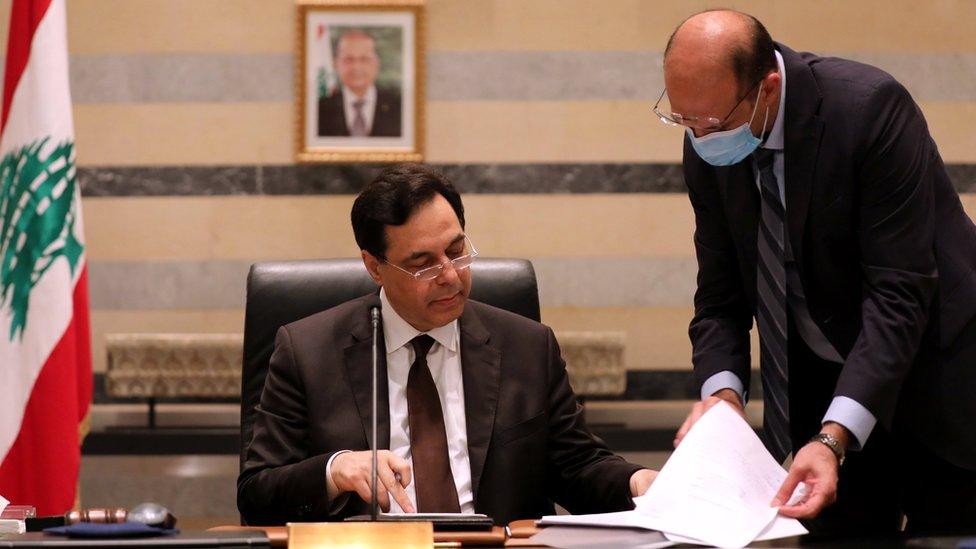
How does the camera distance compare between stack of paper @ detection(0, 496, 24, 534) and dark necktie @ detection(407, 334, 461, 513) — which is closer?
stack of paper @ detection(0, 496, 24, 534)

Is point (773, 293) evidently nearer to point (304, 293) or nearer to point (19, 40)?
point (304, 293)

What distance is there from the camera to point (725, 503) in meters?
2.10

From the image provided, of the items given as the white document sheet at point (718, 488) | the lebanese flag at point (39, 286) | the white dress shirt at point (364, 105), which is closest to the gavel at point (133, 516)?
the white document sheet at point (718, 488)

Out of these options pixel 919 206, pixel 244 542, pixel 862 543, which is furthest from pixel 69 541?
pixel 919 206

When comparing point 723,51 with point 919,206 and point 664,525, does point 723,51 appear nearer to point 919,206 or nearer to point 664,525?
point 919,206

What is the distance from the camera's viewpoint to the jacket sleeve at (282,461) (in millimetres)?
2600

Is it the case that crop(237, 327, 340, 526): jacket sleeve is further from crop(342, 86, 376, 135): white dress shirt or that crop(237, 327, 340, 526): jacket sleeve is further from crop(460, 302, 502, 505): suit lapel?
crop(342, 86, 376, 135): white dress shirt

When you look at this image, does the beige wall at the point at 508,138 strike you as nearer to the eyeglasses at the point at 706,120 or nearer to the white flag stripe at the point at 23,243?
the white flag stripe at the point at 23,243

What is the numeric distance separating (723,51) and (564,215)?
282cm

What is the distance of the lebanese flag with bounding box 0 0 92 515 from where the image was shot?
4176mm

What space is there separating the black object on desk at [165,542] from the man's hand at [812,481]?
93 centimetres

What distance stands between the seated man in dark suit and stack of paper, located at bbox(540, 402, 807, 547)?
46 centimetres

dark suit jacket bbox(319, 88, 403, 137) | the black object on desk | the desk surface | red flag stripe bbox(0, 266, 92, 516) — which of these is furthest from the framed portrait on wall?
the black object on desk

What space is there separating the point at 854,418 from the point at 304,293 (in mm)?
1479
